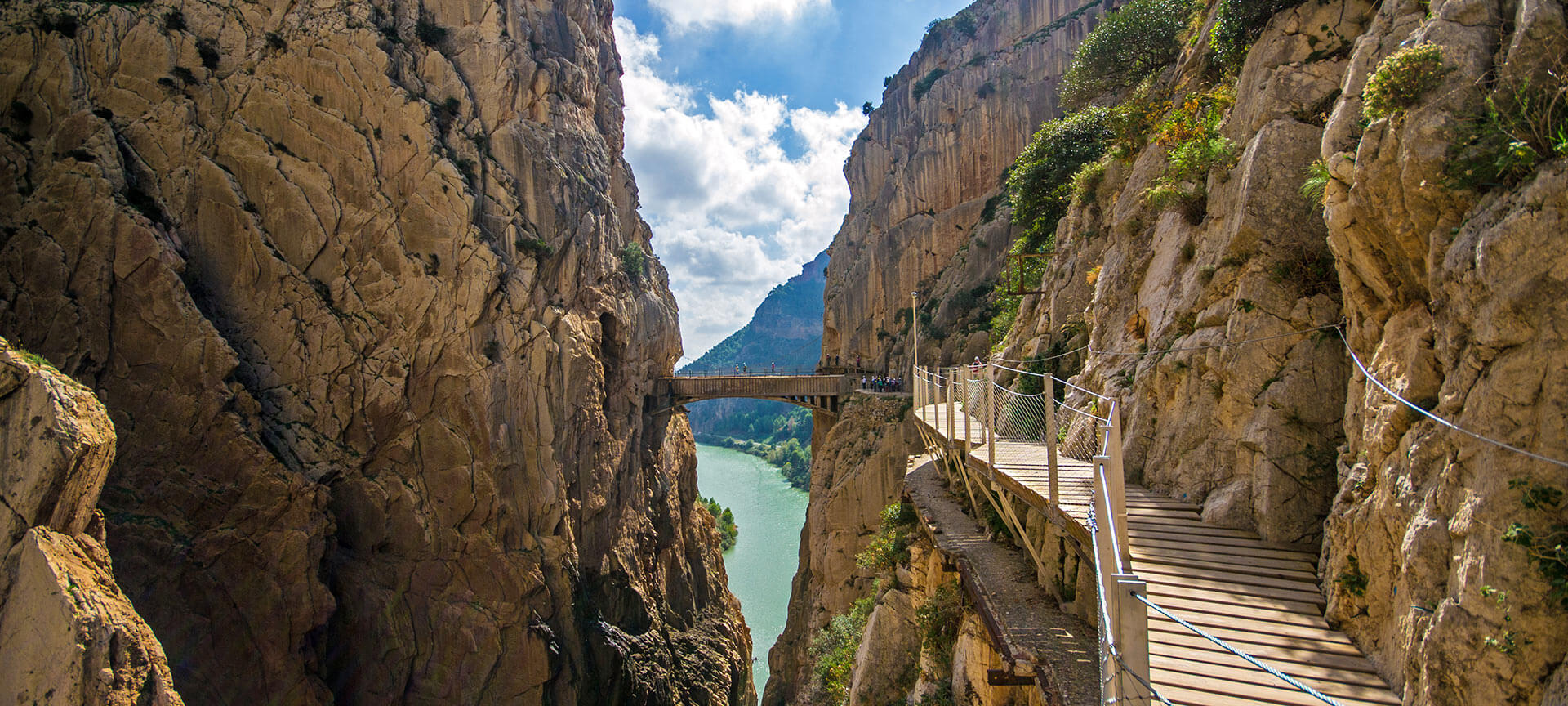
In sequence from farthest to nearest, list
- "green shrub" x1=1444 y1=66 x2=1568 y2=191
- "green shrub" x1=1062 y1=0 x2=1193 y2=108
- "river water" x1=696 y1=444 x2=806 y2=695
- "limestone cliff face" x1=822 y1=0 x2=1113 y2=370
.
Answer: "river water" x1=696 y1=444 x2=806 y2=695, "limestone cliff face" x1=822 y1=0 x2=1113 y2=370, "green shrub" x1=1062 y1=0 x2=1193 y2=108, "green shrub" x1=1444 y1=66 x2=1568 y2=191

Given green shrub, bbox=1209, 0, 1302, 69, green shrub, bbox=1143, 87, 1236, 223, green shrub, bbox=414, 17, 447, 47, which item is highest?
green shrub, bbox=414, 17, 447, 47

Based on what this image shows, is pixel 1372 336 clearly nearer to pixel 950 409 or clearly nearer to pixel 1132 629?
pixel 1132 629

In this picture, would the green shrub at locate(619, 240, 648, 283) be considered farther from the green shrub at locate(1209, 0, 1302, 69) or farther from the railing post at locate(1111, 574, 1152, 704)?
the railing post at locate(1111, 574, 1152, 704)

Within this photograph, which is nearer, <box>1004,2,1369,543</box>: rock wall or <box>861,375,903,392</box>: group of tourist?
<box>1004,2,1369,543</box>: rock wall

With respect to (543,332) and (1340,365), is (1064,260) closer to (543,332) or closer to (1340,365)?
(1340,365)

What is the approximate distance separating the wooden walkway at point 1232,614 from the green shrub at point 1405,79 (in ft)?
11.3

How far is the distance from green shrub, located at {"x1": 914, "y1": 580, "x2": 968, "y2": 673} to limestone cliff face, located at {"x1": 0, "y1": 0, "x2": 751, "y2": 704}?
51.8 ft

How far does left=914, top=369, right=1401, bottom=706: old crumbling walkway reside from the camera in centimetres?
321

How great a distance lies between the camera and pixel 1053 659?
22.7 ft

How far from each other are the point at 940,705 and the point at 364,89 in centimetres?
2448

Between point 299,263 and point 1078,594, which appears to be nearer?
point 1078,594

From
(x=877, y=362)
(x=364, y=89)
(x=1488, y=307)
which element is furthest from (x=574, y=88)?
(x=1488, y=307)

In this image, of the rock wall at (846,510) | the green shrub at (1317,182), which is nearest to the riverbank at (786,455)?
the rock wall at (846,510)

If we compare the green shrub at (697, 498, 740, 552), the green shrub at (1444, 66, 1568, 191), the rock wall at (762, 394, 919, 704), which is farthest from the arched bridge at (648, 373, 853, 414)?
the green shrub at (697, 498, 740, 552)
